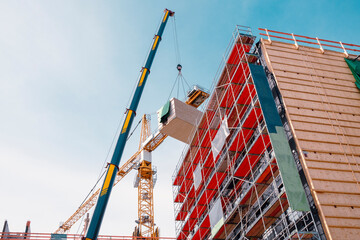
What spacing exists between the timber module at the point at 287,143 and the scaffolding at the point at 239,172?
0.07 m

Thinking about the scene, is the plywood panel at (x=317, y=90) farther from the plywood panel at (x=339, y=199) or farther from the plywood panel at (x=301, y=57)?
the plywood panel at (x=339, y=199)

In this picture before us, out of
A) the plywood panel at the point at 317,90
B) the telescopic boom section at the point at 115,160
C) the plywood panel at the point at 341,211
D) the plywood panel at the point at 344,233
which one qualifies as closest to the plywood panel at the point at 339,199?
the plywood panel at the point at 341,211

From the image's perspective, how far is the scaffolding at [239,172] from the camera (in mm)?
16016

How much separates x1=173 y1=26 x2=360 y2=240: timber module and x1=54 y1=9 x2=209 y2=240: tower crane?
597 cm

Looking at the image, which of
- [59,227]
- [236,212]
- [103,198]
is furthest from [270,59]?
[59,227]

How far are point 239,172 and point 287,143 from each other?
4.33 m

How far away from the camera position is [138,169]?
5478 centimetres

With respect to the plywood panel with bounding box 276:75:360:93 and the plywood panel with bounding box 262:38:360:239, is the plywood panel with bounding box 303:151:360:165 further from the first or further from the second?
the plywood panel with bounding box 276:75:360:93

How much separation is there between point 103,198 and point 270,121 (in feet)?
35.8

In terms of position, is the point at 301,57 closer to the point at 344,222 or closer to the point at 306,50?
the point at 306,50

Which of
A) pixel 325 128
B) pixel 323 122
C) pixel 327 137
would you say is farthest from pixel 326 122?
pixel 327 137

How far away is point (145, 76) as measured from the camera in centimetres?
3119

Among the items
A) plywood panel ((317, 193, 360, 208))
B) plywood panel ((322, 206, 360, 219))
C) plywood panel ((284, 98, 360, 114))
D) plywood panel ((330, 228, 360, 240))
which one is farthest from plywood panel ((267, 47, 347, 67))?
plywood panel ((330, 228, 360, 240))

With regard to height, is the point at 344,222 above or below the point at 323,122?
below
